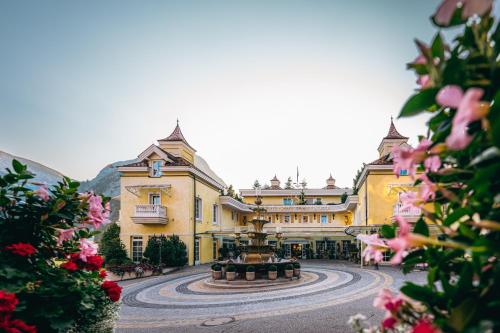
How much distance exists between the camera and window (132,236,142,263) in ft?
74.6

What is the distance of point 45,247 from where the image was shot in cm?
312

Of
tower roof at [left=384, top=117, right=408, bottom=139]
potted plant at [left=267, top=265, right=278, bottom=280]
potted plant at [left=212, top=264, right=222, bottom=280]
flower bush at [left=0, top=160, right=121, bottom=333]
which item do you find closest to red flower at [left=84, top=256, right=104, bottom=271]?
flower bush at [left=0, top=160, right=121, bottom=333]

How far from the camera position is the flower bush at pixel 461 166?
2.52 ft

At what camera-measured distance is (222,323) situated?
24.7ft

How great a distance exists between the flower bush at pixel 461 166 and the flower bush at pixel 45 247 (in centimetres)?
269

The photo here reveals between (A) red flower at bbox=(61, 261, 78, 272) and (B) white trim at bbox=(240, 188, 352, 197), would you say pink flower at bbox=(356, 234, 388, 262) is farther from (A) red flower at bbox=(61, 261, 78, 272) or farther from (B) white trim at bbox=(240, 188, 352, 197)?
(B) white trim at bbox=(240, 188, 352, 197)

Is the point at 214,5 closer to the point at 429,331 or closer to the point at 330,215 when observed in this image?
the point at 429,331

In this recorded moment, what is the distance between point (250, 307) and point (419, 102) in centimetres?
932

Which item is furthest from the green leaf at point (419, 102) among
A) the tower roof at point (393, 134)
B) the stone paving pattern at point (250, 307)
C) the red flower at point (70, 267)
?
the tower roof at point (393, 134)

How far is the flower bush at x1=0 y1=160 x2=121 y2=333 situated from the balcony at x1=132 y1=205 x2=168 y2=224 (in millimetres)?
19641

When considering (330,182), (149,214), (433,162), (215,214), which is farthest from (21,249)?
(330,182)

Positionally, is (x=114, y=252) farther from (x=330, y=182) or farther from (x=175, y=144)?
(x=330, y=182)

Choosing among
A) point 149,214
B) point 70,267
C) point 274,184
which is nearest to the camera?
point 70,267

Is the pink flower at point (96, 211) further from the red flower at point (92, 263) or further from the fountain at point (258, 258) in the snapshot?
the fountain at point (258, 258)
